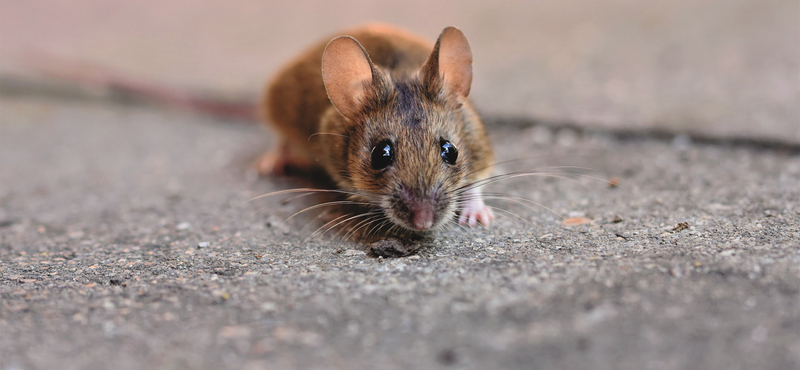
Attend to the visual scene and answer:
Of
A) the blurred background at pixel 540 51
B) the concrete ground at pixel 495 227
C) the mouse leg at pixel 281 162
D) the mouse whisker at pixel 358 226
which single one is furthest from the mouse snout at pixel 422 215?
the blurred background at pixel 540 51

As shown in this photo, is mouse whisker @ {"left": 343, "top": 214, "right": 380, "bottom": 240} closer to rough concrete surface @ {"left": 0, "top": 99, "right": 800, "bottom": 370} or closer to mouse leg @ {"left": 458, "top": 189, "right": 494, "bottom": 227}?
rough concrete surface @ {"left": 0, "top": 99, "right": 800, "bottom": 370}

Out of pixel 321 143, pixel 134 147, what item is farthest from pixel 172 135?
pixel 321 143

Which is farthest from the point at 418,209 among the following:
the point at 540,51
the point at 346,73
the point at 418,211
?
the point at 540,51

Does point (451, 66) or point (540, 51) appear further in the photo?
point (540, 51)

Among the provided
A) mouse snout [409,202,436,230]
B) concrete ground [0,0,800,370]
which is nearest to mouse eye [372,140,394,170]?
mouse snout [409,202,436,230]

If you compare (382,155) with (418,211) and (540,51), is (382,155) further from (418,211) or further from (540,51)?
(540,51)

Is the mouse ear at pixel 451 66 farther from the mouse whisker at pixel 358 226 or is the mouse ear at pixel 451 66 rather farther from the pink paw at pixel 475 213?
the mouse whisker at pixel 358 226

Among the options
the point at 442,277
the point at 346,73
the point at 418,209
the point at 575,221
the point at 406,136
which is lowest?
the point at 442,277
